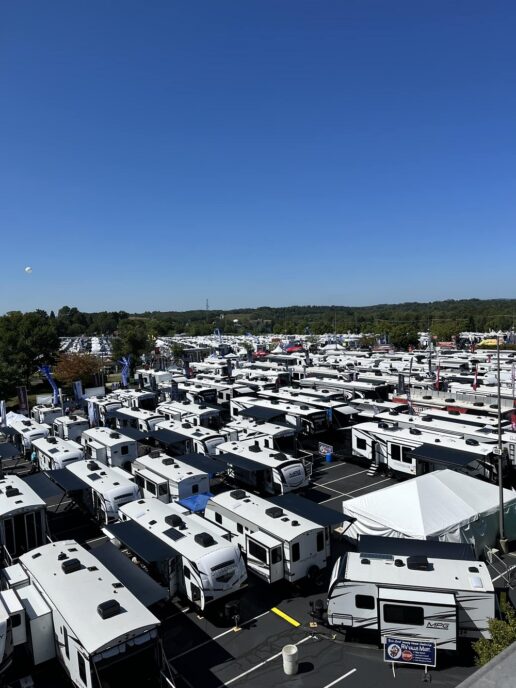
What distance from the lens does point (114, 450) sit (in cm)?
2355

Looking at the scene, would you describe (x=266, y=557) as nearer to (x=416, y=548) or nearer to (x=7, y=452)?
(x=416, y=548)

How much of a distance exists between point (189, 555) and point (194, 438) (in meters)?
12.7

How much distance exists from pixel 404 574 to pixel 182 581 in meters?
5.69

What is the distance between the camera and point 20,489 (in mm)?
16891

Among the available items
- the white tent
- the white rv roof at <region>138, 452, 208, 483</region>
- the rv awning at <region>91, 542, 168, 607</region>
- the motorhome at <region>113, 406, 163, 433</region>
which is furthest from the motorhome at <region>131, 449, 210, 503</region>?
the motorhome at <region>113, 406, 163, 433</region>

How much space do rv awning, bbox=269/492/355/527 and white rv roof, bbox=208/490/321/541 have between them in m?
0.36

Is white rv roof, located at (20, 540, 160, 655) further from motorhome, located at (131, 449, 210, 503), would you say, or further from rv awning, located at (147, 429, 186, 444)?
rv awning, located at (147, 429, 186, 444)

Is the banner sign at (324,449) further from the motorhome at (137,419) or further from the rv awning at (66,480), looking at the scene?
the rv awning at (66,480)

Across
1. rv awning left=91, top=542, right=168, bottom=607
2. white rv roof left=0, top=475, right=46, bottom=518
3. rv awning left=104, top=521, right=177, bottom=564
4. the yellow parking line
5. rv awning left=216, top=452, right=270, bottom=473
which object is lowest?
the yellow parking line

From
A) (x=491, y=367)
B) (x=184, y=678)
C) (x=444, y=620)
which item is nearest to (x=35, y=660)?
(x=184, y=678)

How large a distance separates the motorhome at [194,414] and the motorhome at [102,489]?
34.2 feet

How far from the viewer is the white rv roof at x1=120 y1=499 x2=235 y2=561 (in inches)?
496

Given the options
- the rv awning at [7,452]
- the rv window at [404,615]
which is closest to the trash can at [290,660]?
the rv window at [404,615]

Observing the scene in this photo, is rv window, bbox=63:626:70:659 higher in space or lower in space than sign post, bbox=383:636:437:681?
higher
